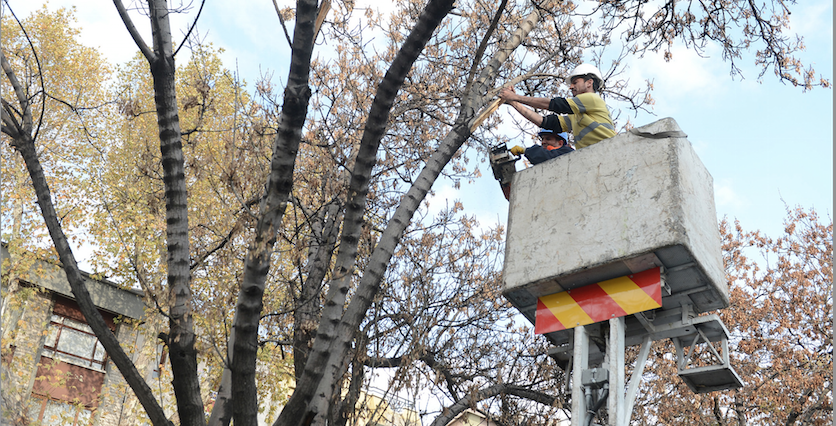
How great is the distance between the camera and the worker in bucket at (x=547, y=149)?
21.7 ft

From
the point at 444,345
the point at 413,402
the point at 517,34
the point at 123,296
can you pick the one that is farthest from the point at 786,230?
the point at 123,296

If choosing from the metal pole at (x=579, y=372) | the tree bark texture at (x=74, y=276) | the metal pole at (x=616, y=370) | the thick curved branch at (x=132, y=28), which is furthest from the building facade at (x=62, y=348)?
the metal pole at (x=616, y=370)

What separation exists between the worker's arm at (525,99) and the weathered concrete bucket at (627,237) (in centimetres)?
60

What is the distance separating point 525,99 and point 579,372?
2536 millimetres

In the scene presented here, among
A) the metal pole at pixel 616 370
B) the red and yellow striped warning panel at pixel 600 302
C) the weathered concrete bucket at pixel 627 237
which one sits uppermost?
the weathered concrete bucket at pixel 627 237

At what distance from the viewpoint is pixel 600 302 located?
18.1ft

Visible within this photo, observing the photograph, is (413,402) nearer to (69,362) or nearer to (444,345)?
(444,345)

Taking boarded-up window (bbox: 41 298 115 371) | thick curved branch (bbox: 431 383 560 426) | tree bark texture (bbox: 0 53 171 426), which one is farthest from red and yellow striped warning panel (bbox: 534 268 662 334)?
boarded-up window (bbox: 41 298 115 371)

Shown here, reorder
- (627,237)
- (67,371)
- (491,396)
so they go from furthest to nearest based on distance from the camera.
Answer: (67,371) < (491,396) < (627,237)

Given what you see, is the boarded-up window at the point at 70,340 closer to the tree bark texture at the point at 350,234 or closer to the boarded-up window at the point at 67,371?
the boarded-up window at the point at 67,371

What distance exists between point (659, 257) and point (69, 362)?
16674mm

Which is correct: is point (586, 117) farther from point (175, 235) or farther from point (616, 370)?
point (175, 235)

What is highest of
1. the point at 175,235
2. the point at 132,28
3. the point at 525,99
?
the point at 525,99

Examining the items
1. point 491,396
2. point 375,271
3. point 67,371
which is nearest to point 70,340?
point 67,371
